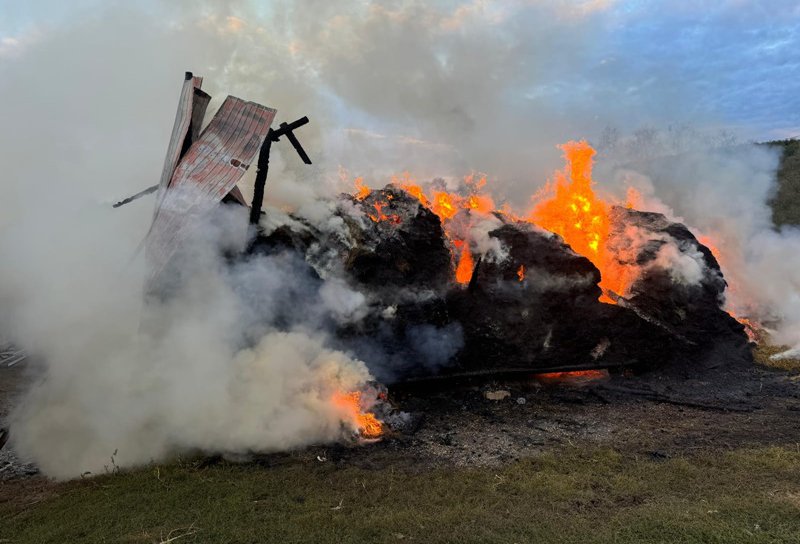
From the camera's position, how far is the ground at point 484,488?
5555 mm

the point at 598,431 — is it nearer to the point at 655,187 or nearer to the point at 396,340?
the point at 396,340

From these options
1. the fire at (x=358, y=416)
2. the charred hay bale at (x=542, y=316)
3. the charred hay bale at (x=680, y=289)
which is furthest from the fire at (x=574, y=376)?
the fire at (x=358, y=416)

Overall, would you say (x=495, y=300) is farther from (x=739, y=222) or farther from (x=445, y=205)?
(x=739, y=222)

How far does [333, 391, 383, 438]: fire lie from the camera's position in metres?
8.82

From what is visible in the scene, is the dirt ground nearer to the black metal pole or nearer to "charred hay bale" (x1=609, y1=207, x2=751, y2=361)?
"charred hay bale" (x1=609, y1=207, x2=751, y2=361)

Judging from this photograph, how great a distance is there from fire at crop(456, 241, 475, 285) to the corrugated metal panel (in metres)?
6.23

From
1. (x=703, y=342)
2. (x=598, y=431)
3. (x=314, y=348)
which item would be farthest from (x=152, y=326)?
(x=703, y=342)

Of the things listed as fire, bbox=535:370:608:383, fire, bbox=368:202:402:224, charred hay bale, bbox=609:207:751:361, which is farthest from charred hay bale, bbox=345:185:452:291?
charred hay bale, bbox=609:207:751:361

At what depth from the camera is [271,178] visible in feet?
42.1

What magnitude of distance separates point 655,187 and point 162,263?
30.5m

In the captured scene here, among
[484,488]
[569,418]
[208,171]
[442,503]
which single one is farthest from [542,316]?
[208,171]

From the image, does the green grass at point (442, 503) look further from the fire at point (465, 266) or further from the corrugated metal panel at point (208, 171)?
the fire at point (465, 266)

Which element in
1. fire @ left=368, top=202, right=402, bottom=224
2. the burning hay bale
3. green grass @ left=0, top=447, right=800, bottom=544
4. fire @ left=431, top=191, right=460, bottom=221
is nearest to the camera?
green grass @ left=0, top=447, right=800, bottom=544

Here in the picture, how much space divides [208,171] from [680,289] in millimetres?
13520
